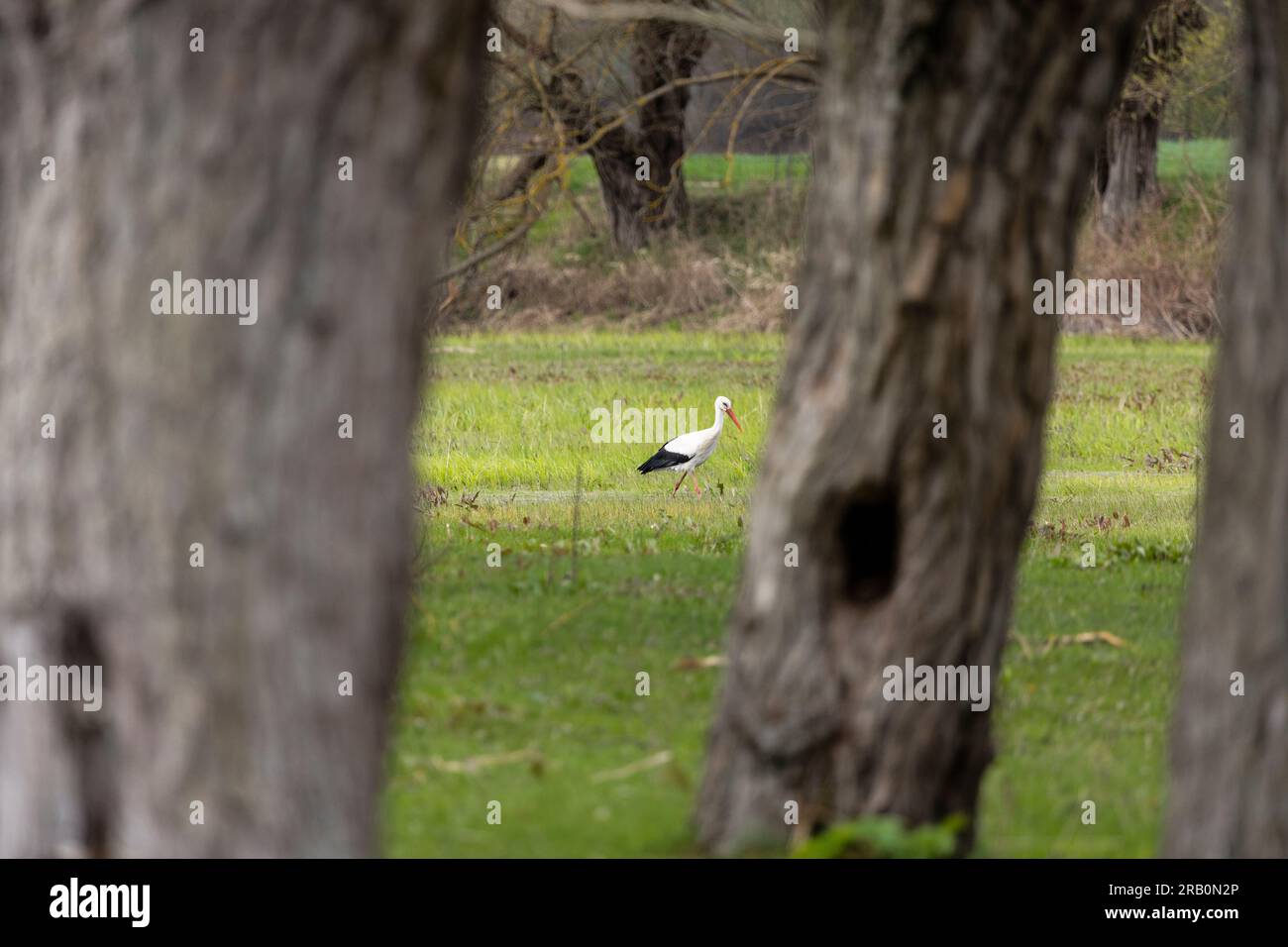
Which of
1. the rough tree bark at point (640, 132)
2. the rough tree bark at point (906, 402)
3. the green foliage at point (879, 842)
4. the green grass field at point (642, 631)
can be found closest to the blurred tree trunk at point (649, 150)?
the rough tree bark at point (640, 132)

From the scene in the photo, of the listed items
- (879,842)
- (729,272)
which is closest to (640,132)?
(729,272)

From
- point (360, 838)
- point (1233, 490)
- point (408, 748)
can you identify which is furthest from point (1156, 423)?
point (360, 838)

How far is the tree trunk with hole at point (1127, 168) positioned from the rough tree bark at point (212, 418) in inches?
1273

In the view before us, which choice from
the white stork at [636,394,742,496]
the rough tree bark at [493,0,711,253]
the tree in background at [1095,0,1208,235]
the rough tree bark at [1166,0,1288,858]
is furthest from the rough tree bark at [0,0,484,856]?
the tree in background at [1095,0,1208,235]

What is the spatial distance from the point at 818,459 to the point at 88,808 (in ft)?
9.86

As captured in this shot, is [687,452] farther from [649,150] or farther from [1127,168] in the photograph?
[1127,168]

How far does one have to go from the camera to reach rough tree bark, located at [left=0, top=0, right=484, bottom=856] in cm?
444

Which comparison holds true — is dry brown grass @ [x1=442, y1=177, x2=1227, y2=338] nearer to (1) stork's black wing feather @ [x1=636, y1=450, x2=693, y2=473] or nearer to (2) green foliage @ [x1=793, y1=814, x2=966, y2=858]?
(1) stork's black wing feather @ [x1=636, y1=450, x2=693, y2=473]

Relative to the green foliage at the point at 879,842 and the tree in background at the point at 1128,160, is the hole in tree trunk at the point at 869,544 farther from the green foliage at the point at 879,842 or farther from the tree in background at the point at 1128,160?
the tree in background at the point at 1128,160

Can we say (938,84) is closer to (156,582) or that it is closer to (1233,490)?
(1233,490)

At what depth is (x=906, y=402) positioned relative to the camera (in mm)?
6539

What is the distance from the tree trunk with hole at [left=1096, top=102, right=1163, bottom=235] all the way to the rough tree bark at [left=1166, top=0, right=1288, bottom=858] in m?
30.8

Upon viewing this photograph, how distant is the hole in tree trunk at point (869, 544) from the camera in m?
6.71
